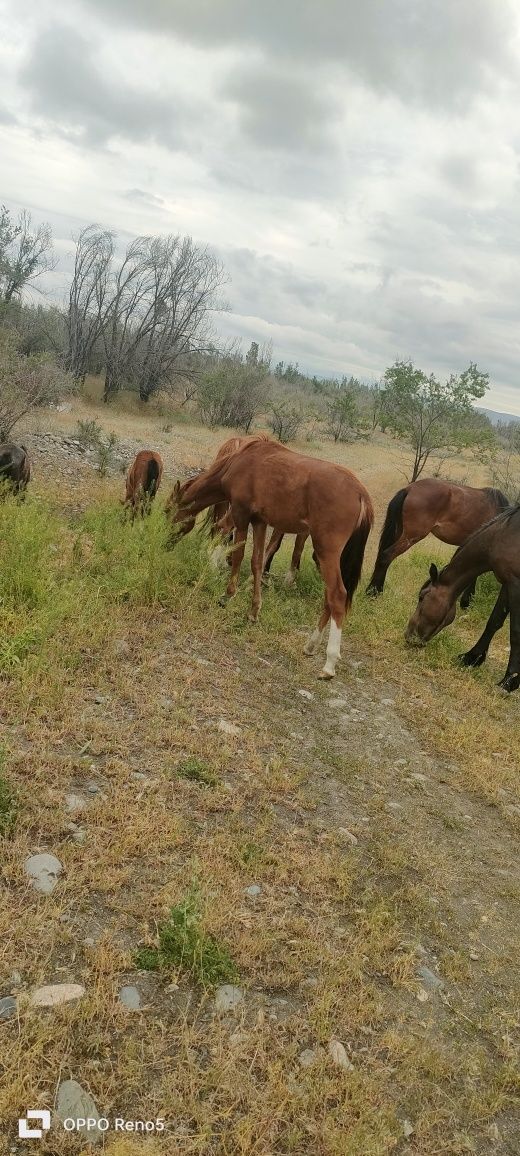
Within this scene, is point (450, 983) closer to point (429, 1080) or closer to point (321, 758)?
point (429, 1080)

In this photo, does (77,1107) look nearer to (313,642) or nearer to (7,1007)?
(7,1007)

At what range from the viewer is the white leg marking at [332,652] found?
5489 millimetres

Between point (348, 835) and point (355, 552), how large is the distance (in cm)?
301

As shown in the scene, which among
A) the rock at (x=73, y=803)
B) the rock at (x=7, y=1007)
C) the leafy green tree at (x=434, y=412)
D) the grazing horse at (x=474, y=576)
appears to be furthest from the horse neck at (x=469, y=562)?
the leafy green tree at (x=434, y=412)

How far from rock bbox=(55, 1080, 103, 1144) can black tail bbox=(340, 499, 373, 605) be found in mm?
4588

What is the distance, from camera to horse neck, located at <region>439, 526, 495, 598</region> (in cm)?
664

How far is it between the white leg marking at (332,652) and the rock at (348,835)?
2109 mm

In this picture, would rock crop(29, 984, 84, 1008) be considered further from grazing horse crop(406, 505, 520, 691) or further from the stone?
grazing horse crop(406, 505, 520, 691)

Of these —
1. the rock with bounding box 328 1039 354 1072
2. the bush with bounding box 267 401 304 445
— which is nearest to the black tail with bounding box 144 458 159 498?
the rock with bounding box 328 1039 354 1072

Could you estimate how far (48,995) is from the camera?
1999 millimetres

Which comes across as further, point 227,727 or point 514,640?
point 514,640

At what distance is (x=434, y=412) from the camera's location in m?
26.5

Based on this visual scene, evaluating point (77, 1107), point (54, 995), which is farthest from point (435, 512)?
point (77, 1107)

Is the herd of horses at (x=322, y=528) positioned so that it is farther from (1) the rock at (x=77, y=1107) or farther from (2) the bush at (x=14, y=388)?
(2) the bush at (x=14, y=388)
